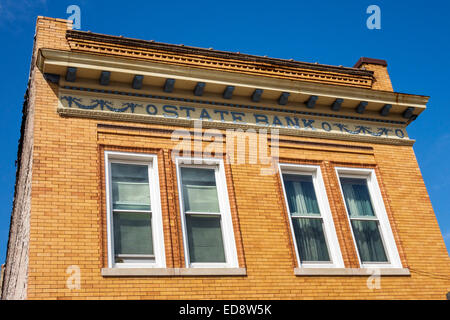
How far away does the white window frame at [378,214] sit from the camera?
36.2ft

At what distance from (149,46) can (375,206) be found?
6077mm

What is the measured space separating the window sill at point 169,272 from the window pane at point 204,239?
454mm

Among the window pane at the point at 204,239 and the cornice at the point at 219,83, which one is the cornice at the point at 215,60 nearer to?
the cornice at the point at 219,83

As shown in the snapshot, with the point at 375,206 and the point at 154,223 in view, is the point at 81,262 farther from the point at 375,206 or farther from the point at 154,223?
the point at 375,206

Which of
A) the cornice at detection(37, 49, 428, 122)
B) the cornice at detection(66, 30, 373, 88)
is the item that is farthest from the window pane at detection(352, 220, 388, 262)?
the cornice at detection(66, 30, 373, 88)

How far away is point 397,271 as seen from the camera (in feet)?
35.1

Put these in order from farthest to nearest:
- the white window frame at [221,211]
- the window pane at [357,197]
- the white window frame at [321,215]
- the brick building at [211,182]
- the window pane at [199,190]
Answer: the window pane at [357,197] → the white window frame at [321,215] → the window pane at [199,190] → the white window frame at [221,211] → the brick building at [211,182]

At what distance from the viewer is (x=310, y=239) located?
10.9 meters

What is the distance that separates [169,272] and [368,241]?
4.47 m

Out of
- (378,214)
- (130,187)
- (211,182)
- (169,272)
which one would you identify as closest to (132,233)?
(130,187)

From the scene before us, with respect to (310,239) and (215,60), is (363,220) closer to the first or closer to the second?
(310,239)

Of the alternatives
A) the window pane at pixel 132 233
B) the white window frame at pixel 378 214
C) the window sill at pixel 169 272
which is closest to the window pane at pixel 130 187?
the window pane at pixel 132 233
